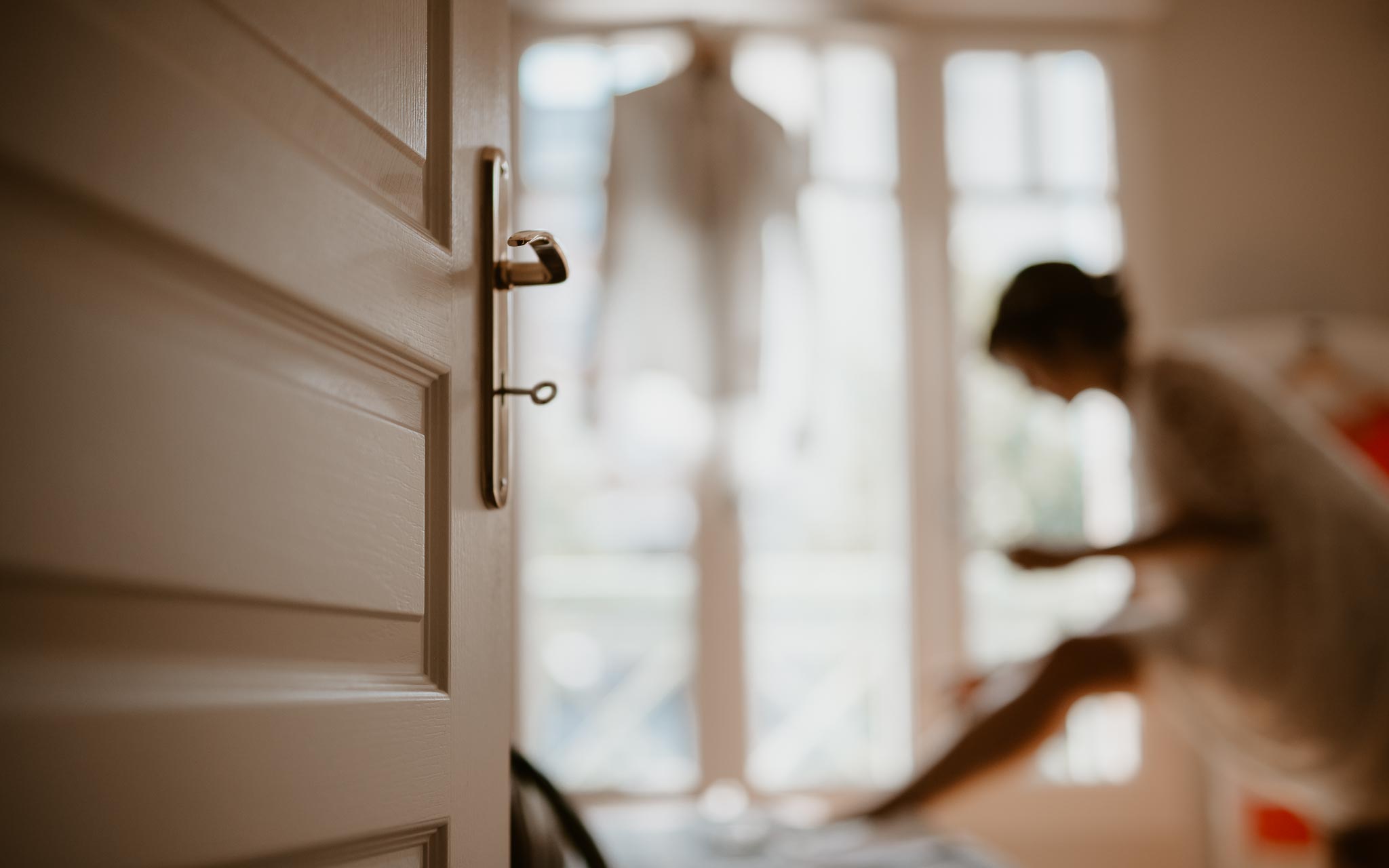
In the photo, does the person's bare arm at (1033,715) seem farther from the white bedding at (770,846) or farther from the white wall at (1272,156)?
the white wall at (1272,156)

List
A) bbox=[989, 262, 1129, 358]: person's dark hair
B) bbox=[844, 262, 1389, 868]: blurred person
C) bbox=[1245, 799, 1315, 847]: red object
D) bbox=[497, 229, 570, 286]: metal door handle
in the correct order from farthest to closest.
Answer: bbox=[1245, 799, 1315, 847]: red object
bbox=[989, 262, 1129, 358]: person's dark hair
bbox=[844, 262, 1389, 868]: blurred person
bbox=[497, 229, 570, 286]: metal door handle

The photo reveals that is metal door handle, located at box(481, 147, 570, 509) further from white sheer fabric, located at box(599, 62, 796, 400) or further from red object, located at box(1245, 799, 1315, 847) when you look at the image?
red object, located at box(1245, 799, 1315, 847)

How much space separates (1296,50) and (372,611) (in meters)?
3.38

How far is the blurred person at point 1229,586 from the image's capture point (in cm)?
168

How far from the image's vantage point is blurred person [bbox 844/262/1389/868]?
1678 mm

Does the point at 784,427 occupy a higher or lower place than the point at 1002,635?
higher

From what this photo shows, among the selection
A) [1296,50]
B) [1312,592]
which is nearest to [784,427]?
[1312,592]

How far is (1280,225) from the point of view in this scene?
3.00m

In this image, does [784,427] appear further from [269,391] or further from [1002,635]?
[269,391]

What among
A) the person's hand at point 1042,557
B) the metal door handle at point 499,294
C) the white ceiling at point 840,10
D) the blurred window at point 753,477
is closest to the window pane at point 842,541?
the blurred window at point 753,477

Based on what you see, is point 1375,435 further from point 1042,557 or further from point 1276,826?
point 1042,557

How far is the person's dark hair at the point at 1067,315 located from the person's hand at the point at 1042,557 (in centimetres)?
37

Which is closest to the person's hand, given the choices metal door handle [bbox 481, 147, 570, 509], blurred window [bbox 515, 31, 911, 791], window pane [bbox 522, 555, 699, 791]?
blurred window [bbox 515, 31, 911, 791]

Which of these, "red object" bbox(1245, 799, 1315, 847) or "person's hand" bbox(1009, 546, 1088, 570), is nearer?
"person's hand" bbox(1009, 546, 1088, 570)
